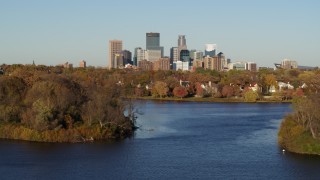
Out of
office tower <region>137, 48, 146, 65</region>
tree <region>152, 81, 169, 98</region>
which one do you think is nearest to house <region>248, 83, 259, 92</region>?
tree <region>152, 81, 169, 98</region>

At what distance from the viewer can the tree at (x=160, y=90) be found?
43469 millimetres

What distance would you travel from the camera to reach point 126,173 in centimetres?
1423

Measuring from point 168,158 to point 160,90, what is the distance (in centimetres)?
2758

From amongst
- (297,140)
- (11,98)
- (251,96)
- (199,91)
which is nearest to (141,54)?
(199,91)

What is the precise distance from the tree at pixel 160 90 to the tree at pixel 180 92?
0.70m

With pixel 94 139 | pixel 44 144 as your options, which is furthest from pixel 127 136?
pixel 44 144

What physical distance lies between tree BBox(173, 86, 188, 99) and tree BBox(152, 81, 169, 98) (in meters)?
0.70

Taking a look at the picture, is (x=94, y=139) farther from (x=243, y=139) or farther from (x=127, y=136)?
(x=243, y=139)

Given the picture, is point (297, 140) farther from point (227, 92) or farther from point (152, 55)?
point (152, 55)

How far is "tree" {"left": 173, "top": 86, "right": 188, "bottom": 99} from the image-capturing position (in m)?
43.5

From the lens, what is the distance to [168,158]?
52.3 ft

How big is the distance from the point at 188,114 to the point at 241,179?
1528cm

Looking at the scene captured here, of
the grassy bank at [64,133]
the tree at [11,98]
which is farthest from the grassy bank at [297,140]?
the tree at [11,98]

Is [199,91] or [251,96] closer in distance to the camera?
[251,96]
